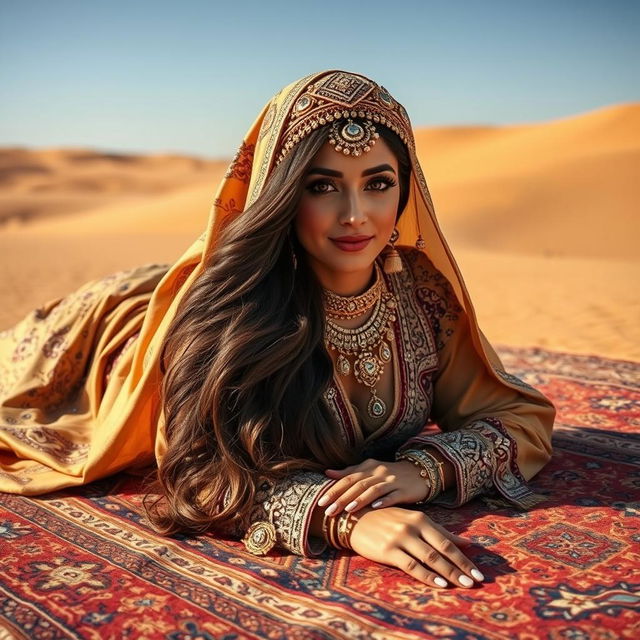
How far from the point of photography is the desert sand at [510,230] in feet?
35.8

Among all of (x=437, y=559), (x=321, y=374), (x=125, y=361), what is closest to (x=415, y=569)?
(x=437, y=559)

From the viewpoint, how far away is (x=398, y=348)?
3.72 metres

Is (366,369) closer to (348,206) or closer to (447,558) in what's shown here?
(348,206)

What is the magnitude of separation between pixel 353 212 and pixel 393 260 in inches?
20.4

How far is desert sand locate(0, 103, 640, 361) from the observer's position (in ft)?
35.8

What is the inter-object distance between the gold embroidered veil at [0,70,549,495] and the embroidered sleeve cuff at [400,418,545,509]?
208 millimetres

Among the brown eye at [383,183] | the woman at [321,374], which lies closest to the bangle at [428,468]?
the woman at [321,374]

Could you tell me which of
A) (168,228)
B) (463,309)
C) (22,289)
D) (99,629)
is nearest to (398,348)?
(463,309)

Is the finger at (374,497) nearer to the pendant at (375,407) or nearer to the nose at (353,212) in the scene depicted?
the pendant at (375,407)

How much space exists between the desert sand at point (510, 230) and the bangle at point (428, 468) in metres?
5.03

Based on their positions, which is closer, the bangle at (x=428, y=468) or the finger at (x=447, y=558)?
the finger at (x=447, y=558)

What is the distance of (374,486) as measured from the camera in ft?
9.93

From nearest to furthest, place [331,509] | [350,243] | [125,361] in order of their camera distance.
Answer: [331,509]
[350,243]
[125,361]

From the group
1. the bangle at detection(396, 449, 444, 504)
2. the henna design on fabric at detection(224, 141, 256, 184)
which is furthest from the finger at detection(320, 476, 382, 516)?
the henna design on fabric at detection(224, 141, 256, 184)
